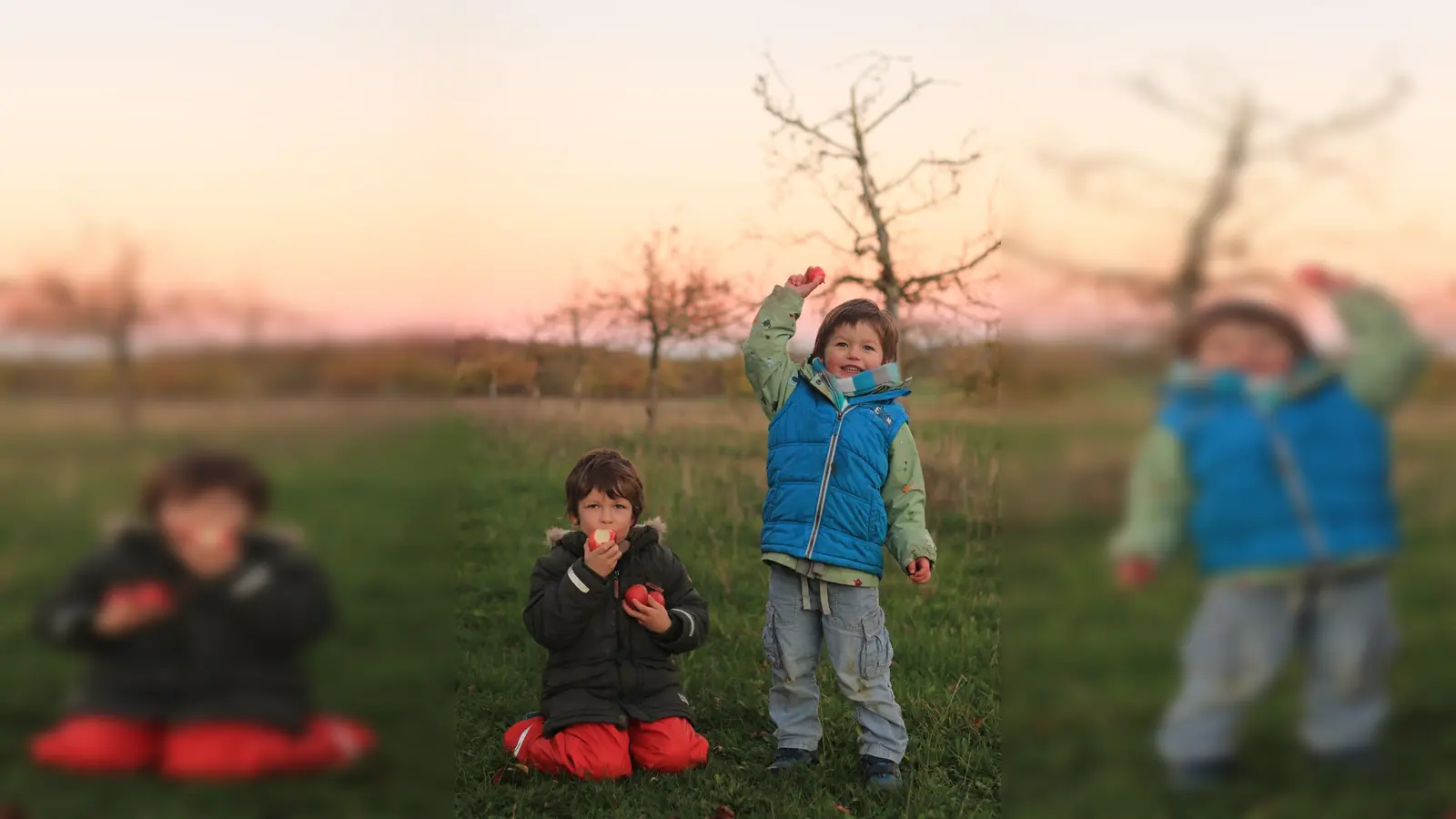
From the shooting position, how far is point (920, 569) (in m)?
4.29

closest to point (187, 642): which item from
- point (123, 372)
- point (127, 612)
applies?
point (127, 612)

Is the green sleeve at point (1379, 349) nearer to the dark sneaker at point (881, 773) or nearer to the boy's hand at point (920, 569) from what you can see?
the boy's hand at point (920, 569)

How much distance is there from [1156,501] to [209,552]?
224cm

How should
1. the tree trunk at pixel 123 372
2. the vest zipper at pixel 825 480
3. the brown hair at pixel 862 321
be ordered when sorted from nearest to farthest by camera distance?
the tree trunk at pixel 123 372 < the vest zipper at pixel 825 480 < the brown hair at pixel 862 321

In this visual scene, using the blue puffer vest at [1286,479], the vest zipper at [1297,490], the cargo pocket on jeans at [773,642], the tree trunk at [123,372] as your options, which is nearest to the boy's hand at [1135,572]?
the blue puffer vest at [1286,479]

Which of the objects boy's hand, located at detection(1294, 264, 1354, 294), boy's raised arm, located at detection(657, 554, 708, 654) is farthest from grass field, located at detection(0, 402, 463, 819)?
boy's hand, located at detection(1294, 264, 1354, 294)

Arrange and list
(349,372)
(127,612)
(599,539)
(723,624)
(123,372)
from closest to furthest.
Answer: (127,612) < (123,372) < (349,372) < (599,539) < (723,624)

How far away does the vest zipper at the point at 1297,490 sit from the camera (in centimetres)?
256

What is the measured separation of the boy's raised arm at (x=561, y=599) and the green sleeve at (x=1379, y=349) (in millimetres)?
2595

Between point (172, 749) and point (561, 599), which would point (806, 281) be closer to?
point (561, 599)

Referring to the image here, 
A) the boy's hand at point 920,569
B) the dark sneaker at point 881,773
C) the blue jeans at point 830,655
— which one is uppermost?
the boy's hand at point 920,569

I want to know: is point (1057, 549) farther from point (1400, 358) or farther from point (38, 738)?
point (38, 738)

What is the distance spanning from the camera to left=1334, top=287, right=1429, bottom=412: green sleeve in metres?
2.65

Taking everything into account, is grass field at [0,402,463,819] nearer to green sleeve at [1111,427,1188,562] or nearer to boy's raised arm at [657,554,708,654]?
boy's raised arm at [657,554,708,654]
